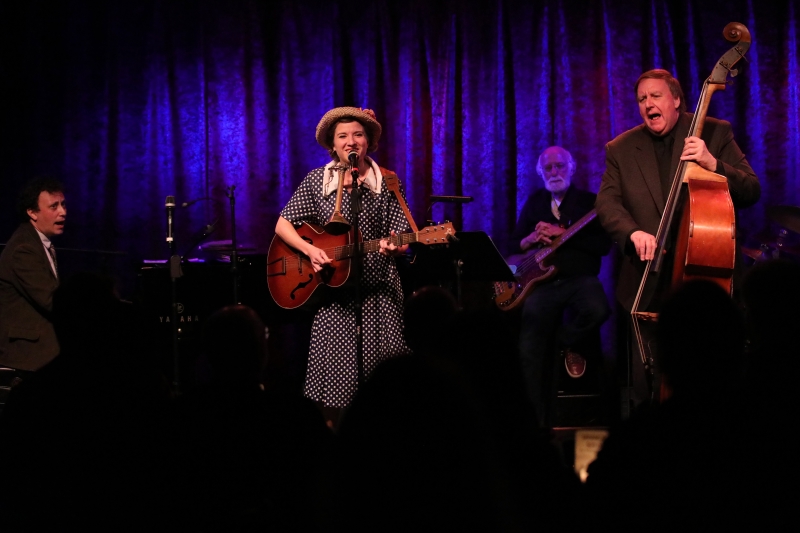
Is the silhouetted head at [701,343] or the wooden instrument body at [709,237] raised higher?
the wooden instrument body at [709,237]

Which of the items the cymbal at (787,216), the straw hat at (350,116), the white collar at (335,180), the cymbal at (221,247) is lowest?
the cymbal at (221,247)

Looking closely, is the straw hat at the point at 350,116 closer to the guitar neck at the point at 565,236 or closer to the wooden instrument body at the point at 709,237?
the guitar neck at the point at 565,236

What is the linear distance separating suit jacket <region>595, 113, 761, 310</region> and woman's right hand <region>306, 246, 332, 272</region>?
5.35ft

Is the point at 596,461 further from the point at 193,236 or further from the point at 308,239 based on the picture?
the point at 193,236

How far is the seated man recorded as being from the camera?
5.95 m

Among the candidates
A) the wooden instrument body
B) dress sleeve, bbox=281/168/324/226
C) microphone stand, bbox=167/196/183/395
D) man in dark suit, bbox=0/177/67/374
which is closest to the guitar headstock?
dress sleeve, bbox=281/168/324/226

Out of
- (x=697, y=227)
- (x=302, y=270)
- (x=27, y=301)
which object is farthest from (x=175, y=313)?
(x=697, y=227)

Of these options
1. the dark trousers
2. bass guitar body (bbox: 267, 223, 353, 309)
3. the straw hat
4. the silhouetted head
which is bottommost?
the dark trousers

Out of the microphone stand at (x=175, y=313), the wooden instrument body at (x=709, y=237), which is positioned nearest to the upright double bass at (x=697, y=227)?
the wooden instrument body at (x=709, y=237)

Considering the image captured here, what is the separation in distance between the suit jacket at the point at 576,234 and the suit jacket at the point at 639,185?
1.38m

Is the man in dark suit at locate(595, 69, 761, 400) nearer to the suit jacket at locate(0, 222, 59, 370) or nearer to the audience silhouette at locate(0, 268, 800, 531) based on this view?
the audience silhouette at locate(0, 268, 800, 531)

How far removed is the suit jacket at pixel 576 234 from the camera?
6047mm

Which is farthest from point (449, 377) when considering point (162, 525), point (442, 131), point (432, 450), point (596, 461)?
point (442, 131)

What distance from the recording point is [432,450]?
1.59 metres
